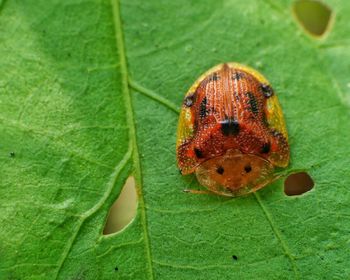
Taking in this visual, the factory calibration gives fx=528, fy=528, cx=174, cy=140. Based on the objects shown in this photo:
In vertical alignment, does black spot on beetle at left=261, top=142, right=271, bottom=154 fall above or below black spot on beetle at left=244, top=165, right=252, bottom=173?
above

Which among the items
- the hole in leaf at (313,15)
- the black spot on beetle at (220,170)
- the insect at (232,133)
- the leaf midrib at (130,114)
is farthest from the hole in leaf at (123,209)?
the hole in leaf at (313,15)

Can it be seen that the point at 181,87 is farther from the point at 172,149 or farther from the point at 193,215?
the point at 193,215

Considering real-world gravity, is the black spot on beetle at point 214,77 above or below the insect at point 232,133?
above

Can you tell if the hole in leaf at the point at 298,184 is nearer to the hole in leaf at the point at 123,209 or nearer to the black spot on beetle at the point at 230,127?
the black spot on beetle at the point at 230,127

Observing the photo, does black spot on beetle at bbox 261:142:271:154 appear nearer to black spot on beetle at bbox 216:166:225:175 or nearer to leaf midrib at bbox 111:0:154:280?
black spot on beetle at bbox 216:166:225:175

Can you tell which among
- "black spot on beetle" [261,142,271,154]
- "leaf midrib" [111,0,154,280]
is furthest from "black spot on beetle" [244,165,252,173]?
"leaf midrib" [111,0,154,280]

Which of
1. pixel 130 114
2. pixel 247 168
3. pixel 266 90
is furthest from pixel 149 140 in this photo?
pixel 266 90
